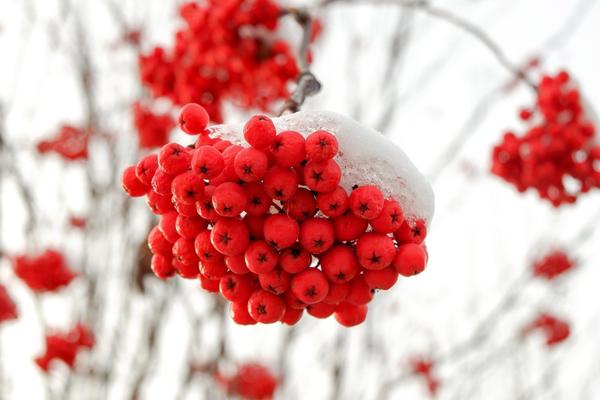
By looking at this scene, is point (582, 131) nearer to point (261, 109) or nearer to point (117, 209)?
point (261, 109)

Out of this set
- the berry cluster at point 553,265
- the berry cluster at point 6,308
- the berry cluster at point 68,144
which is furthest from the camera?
the berry cluster at point 553,265

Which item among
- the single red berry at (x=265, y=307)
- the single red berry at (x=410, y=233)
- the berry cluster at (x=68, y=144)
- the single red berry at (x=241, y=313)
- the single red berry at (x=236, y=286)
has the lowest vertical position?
the berry cluster at (x=68, y=144)

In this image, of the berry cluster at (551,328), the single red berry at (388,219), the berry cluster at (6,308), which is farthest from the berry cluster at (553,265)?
the single red berry at (388,219)

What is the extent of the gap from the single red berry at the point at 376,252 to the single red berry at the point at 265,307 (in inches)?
7.2

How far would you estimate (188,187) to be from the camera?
98cm

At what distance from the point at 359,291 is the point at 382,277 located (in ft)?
0.24

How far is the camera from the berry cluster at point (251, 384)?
4.16 meters

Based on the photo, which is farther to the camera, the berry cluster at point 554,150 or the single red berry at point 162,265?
the berry cluster at point 554,150

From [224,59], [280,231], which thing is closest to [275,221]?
[280,231]

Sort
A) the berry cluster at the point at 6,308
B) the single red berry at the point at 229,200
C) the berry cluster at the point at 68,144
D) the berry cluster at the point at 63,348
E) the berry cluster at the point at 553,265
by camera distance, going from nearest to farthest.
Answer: the single red berry at the point at 229,200 → the berry cluster at the point at 6,308 → the berry cluster at the point at 63,348 → the berry cluster at the point at 68,144 → the berry cluster at the point at 553,265

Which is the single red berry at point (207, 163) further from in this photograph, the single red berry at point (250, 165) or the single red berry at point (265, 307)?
→ the single red berry at point (265, 307)

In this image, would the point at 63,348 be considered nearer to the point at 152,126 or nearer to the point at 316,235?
the point at 152,126

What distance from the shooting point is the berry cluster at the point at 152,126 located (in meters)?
3.18

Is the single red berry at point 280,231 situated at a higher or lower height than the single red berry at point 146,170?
higher
